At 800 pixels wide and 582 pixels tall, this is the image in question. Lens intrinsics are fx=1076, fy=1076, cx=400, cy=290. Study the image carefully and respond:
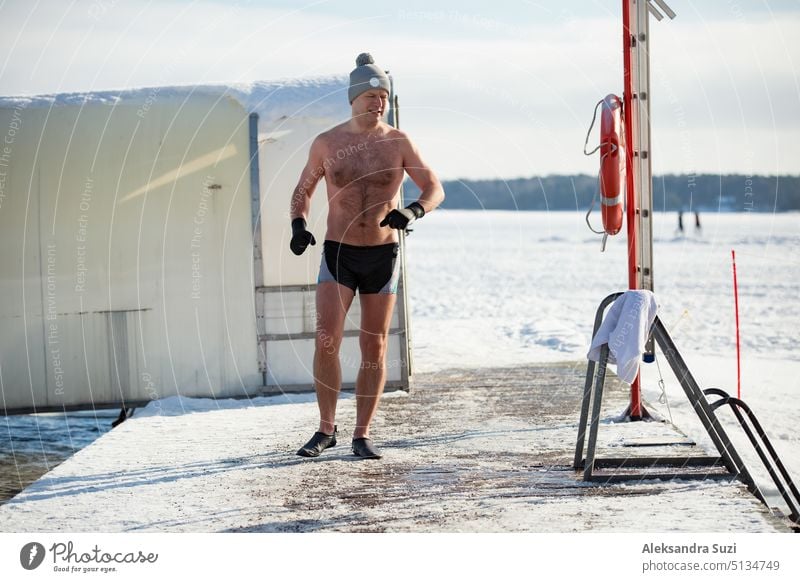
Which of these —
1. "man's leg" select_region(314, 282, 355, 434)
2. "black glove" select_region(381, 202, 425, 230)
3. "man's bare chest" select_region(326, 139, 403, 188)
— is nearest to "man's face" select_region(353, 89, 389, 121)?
"man's bare chest" select_region(326, 139, 403, 188)

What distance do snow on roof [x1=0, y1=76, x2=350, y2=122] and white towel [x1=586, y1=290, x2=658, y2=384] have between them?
10.4 feet

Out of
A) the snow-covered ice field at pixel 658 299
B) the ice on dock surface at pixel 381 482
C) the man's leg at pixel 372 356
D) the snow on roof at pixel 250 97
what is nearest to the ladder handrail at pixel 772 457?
the ice on dock surface at pixel 381 482

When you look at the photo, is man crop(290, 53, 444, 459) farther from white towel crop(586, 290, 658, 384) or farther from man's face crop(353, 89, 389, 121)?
white towel crop(586, 290, 658, 384)

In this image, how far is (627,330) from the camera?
5.15 metres

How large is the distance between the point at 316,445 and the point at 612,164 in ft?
7.37

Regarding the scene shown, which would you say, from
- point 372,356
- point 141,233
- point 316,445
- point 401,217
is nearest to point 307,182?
point 401,217

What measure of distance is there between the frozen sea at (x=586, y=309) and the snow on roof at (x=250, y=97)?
249cm

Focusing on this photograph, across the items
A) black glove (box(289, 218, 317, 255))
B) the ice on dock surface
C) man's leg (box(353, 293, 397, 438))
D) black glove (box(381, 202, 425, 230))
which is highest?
black glove (box(381, 202, 425, 230))

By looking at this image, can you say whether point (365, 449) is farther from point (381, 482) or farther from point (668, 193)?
point (668, 193)

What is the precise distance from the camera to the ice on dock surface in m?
4.62

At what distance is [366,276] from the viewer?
5.76m

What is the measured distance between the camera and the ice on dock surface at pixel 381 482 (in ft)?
15.1
